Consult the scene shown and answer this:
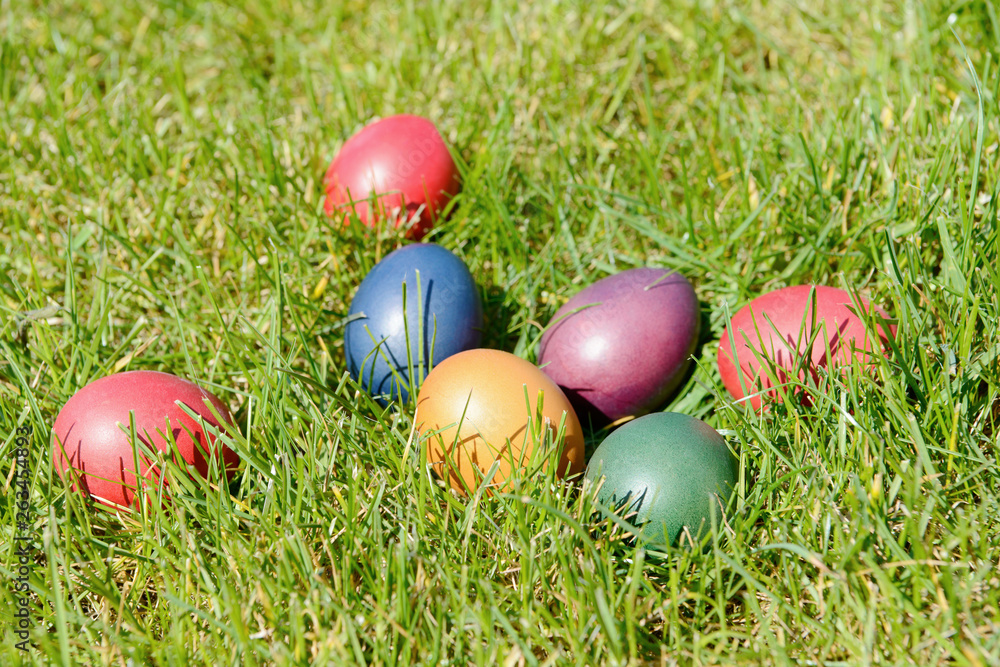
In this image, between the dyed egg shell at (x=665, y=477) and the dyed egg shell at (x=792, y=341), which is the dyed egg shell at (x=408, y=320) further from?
the dyed egg shell at (x=792, y=341)

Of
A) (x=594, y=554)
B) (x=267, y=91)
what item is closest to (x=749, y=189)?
(x=594, y=554)

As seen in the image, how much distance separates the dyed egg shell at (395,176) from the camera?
247 cm

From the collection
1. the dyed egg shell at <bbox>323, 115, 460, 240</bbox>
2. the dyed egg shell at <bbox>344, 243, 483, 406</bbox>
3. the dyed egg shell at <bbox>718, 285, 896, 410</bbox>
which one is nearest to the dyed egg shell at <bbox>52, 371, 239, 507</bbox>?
the dyed egg shell at <bbox>344, 243, 483, 406</bbox>

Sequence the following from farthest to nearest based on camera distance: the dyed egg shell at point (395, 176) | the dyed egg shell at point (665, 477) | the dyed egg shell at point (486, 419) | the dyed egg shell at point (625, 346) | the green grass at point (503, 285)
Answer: the dyed egg shell at point (395, 176)
the dyed egg shell at point (625, 346)
the dyed egg shell at point (486, 419)
the dyed egg shell at point (665, 477)
the green grass at point (503, 285)

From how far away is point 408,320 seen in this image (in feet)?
6.79

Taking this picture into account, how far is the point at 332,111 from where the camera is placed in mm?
3078

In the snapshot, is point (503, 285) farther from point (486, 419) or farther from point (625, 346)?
point (486, 419)

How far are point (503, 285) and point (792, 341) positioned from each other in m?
0.96

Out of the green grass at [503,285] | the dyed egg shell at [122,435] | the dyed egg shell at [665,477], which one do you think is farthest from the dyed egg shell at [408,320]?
the dyed egg shell at [665,477]

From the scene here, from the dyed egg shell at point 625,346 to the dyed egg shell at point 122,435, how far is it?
96 centimetres

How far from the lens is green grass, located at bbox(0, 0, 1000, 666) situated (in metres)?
1.56

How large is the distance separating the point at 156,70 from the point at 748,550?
3.07m

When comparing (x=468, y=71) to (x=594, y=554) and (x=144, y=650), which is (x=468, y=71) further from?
(x=144, y=650)

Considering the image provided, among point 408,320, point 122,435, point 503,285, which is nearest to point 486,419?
point 408,320
